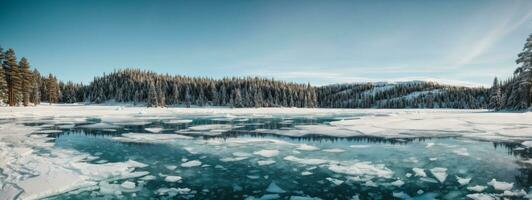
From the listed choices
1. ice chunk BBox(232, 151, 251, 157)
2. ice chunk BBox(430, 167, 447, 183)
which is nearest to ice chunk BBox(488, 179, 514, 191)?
ice chunk BBox(430, 167, 447, 183)

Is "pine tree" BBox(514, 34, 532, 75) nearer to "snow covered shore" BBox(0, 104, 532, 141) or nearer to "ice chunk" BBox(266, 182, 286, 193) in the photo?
"snow covered shore" BBox(0, 104, 532, 141)

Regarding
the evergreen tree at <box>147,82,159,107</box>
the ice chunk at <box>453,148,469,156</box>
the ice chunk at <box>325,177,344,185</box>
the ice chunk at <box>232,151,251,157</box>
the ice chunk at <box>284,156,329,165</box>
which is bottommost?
the ice chunk at <box>325,177,344,185</box>

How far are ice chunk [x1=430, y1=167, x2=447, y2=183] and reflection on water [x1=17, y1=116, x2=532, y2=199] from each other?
32 mm

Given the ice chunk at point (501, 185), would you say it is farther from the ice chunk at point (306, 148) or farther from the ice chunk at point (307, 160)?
the ice chunk at point (306, 148)

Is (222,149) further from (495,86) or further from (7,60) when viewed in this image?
(495,86)

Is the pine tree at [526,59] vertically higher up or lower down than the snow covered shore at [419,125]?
higher up

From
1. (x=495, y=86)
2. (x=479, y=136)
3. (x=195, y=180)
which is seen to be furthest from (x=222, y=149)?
(x=495, y=86)

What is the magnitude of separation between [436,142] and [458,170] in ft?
24.8

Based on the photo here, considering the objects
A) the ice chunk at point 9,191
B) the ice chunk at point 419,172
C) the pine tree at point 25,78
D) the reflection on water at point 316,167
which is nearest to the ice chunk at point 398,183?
the reflection on water at point 316,167

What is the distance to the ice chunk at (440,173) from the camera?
1039cm

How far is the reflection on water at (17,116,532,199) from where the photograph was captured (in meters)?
9.10

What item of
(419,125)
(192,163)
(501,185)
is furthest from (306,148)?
(419,125)

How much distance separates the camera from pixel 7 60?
61.2 metres

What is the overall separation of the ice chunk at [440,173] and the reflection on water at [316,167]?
0.10 ft
